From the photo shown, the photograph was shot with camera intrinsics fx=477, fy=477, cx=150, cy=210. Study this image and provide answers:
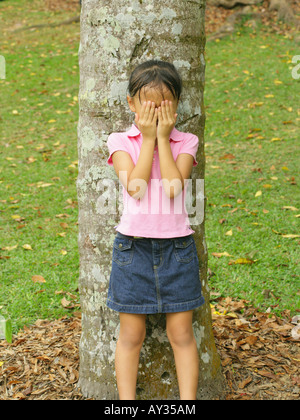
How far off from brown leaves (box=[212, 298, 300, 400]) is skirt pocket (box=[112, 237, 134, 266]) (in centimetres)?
115

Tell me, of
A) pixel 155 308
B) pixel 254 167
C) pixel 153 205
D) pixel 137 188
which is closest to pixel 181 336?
pixel 155 308

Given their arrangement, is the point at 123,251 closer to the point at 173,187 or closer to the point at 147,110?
the point at 173,187

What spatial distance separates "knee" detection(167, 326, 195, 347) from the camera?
7.94 feet

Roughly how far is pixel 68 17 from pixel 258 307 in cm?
1412

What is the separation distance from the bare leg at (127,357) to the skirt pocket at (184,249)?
1.19 feet

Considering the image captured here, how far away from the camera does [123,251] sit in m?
2.36

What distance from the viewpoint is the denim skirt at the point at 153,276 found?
232cm

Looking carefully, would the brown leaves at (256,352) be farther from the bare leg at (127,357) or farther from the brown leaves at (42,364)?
the brown leaves at (42,364)

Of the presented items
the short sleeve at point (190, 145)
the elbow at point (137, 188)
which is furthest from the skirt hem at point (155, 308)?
the short sleeve at point (190, 145)

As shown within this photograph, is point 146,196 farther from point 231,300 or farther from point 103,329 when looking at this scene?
point 231,300

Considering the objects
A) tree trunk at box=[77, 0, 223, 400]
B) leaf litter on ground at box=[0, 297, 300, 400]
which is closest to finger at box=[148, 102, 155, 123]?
tree trunk at box=[77, 0, 223, 400]

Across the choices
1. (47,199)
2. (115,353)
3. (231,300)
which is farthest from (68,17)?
(115,353)

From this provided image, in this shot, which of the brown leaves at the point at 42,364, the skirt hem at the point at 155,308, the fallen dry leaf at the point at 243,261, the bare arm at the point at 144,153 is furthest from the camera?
the fallen dry leaf at the point at 243,261
